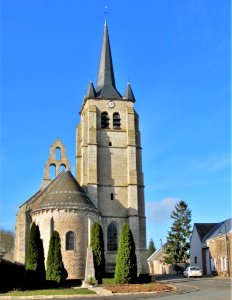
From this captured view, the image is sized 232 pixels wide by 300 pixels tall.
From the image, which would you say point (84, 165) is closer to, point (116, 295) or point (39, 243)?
point (39, 243)

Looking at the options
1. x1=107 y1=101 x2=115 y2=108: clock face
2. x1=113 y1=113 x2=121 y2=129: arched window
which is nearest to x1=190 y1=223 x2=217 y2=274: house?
x1=113 y1=113 x2=121 y2=129: arched window

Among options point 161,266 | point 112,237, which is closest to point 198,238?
point 112,237

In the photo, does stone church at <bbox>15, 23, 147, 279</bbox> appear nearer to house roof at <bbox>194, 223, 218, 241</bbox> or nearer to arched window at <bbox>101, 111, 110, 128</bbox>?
arched window at <bbox>101, 111, 110, 128</bbox>

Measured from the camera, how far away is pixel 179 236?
167 feet

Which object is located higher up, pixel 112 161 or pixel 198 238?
pixel 112 161

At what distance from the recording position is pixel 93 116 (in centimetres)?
4456

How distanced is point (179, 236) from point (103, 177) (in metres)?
14.2

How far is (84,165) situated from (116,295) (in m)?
25.1

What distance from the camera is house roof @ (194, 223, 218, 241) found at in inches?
1640

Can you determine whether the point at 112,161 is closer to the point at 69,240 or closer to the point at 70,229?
the point at 70,229

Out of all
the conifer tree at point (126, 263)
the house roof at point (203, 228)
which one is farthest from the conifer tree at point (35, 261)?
the house roof at point (203, 228)

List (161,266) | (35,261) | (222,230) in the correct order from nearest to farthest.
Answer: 1. (35,261)
2. (222,230)
3. (161,266)

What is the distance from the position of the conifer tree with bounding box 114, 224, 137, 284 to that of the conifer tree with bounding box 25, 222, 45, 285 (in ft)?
14.5

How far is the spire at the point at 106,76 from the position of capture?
155 ft
